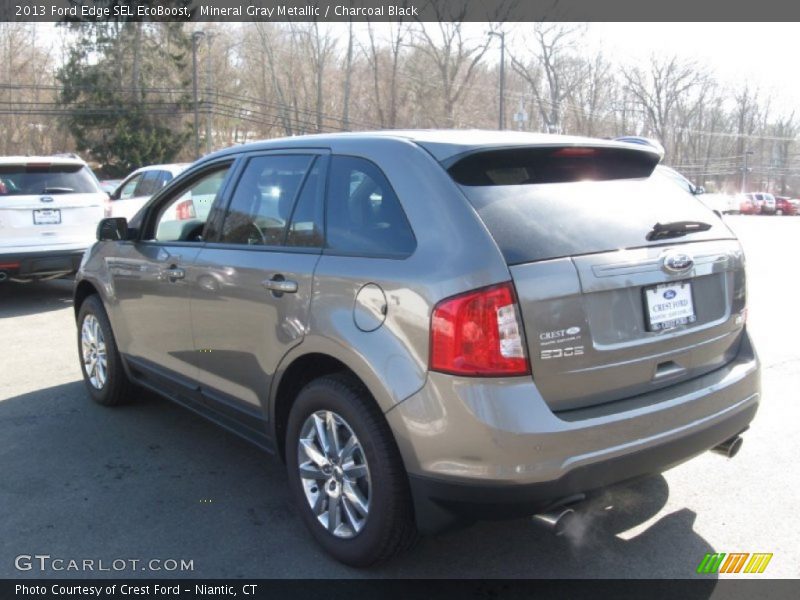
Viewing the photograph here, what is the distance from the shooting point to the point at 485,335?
2508 millimetres

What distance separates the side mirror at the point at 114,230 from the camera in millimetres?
4668

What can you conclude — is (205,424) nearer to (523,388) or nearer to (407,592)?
(407,592)

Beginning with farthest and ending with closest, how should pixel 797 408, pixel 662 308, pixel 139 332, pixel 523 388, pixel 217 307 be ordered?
pixel 797 408 < pixel 139 332 < pixel 217 307 < pixel 662 308 < pixel 523 388

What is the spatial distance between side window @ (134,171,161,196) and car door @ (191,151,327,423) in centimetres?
962

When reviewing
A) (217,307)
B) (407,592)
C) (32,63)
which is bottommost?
(407,592)

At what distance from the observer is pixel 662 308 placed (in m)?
2.82

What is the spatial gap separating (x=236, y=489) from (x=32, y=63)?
189 feet

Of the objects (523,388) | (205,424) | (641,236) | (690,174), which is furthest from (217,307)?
(690,174)

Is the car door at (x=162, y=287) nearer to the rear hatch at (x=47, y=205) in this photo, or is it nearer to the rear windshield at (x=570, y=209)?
the rear windshield at (x=570, y=209)

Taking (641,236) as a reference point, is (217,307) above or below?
below

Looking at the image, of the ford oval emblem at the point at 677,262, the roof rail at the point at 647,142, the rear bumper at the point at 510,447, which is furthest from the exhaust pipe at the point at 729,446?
the roof rail at the point at 647,142

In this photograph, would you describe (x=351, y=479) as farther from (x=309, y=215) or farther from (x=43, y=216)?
(x=43, y=216)

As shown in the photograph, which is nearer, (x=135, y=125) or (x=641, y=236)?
(x=641, y=236)

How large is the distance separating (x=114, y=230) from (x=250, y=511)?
7.26ft
